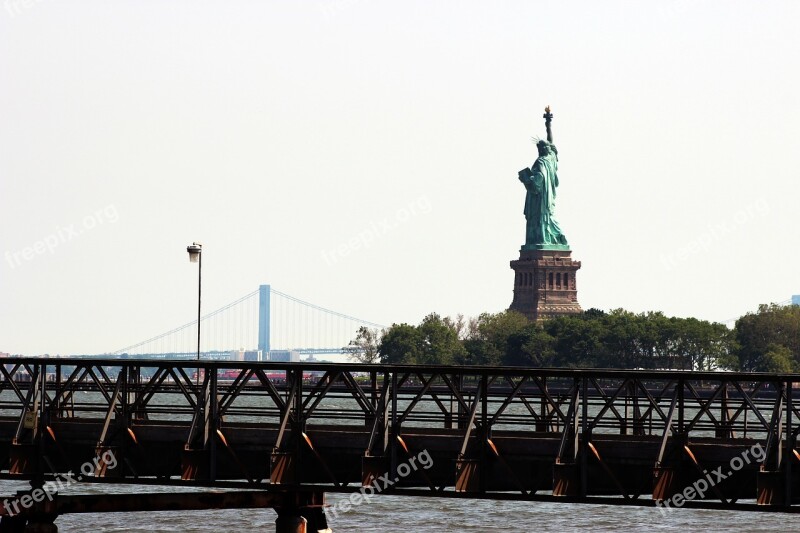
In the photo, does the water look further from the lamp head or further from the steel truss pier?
the steel truss pier

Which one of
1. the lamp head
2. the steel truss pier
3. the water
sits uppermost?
the lamp head

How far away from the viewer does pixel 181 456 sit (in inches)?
1599

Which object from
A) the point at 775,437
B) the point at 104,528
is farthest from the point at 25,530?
the point at 104,528

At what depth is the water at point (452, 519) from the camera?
197 feet

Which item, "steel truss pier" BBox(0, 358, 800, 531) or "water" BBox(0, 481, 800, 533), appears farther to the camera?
"water" BBox(0, 481, 800, 533)

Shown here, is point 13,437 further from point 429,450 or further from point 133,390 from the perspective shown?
point 429,450

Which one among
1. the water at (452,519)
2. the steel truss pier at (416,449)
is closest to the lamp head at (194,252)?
the water at (452,519)

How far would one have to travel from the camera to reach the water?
60031 millimetres

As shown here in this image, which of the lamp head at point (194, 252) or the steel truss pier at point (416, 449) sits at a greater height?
the lamp head at point (194, 252)

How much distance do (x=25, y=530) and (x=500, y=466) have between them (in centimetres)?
1259

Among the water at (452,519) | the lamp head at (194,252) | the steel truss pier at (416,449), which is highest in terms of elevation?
the lamp head at (194,252)

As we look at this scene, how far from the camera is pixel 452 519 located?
6406 cm

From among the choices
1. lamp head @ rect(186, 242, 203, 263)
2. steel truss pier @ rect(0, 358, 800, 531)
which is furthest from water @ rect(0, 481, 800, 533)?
steel truss pier @ rect(0, 358, 800, 531)

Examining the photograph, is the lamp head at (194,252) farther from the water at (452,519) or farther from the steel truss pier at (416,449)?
the steel truss pier at (416,449)
